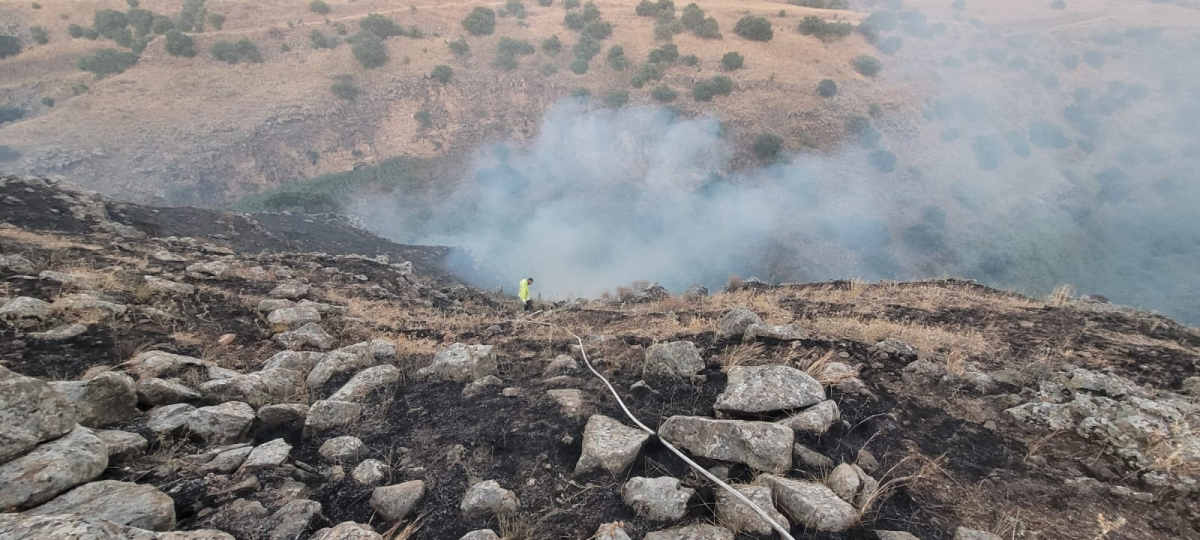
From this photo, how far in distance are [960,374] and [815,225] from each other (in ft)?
59.6

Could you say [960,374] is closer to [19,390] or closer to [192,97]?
[19,390]

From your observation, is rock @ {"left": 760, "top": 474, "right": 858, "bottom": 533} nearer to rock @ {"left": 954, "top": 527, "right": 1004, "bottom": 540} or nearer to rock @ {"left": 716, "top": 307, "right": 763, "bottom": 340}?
rock @ {"left": 954, "top": 527, "right": 1004, "bottom": 540}

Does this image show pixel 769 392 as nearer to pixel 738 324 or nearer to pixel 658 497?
pixel 658 497

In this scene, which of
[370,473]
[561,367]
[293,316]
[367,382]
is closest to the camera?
[370,473]

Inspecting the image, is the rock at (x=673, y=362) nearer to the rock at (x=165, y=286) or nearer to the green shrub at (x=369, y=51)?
the rock at (x=165, y=286)

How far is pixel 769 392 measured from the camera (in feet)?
12.5

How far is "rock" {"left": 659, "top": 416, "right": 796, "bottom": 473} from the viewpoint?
10.6 feet

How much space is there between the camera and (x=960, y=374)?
4.60 m

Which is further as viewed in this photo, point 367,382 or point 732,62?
point 732,62

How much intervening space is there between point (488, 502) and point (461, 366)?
5.99 feet

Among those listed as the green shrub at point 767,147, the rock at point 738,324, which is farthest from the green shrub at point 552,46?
the rock at point 738,324

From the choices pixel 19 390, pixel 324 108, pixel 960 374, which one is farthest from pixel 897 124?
pixel 19 390

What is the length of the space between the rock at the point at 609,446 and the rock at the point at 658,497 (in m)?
0.20

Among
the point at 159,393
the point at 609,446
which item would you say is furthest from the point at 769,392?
the point at 159,393
